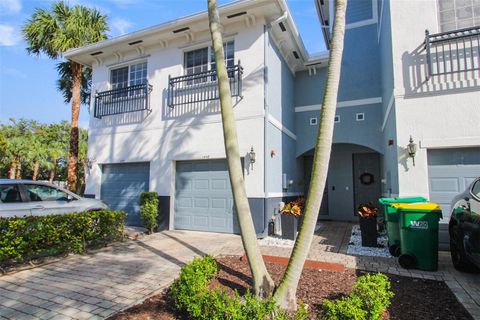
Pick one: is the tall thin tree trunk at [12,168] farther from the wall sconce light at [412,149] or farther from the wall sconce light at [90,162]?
the wall sconce light at [412,149]

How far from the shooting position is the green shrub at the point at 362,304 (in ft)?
8.59

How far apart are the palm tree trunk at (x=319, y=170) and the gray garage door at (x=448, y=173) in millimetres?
4524

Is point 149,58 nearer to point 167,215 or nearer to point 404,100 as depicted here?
point 167,215

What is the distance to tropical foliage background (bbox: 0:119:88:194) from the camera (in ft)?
73.0

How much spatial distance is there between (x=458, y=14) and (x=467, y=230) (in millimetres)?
5123

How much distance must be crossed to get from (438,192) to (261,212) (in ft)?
13.4

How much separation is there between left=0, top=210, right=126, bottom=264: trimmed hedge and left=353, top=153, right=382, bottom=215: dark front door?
8.66 metres

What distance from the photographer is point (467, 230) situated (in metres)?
4.20

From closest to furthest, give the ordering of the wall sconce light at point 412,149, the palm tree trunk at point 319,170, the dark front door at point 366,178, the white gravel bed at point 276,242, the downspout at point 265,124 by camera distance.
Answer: the palm tree trunk at point 319,170 < the wall sconce light at point 412,149 < the white gravel bed at point 276,242 < the downspout at point 265,124 < the dark front door at point 366,178

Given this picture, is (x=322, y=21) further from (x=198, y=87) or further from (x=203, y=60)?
(x=198, y=87)

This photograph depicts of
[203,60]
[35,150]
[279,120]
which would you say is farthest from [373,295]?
[35,150]

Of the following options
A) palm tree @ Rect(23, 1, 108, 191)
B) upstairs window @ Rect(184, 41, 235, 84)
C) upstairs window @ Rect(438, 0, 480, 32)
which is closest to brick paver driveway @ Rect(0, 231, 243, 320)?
upstairs window @ Rect(184, 41, 235, 84)

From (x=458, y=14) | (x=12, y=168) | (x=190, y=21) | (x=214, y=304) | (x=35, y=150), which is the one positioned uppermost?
(x=190, y=21)

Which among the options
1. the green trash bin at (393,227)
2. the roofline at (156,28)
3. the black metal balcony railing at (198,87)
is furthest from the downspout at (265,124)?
the green trash bin at (393,227)
